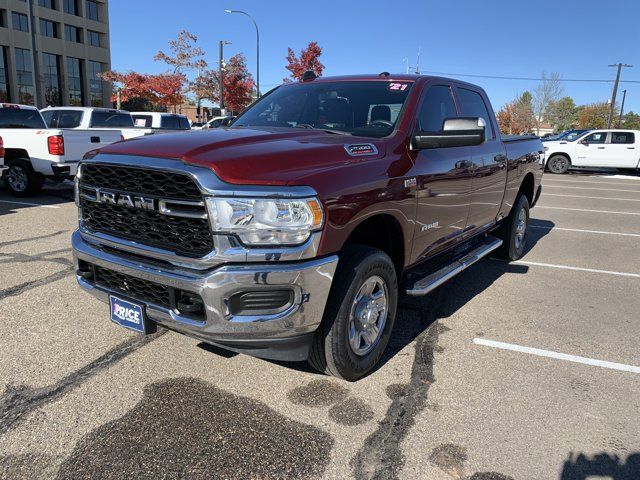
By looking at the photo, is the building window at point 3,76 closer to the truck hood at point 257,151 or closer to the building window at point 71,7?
the building window at point 71,7

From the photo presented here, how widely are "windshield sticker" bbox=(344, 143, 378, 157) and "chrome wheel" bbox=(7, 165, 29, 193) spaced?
906 centimetres

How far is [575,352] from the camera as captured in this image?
3.94 m

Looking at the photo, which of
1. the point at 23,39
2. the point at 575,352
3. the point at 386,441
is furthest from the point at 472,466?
the point at 23,39

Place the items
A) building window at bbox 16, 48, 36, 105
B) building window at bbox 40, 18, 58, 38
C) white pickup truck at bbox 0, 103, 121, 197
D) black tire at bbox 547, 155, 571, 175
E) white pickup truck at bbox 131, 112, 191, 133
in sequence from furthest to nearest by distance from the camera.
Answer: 1. building window at bbox 40, 18, 58, 38
2. building window at bbox 16, 48, 36, 105
3. black tire at bbox 547, 155, 571, 175
4. white pickup truck at bbox 131, 112, 191, 133
5. white pickup truck at bbox 0, 103, 121, 197

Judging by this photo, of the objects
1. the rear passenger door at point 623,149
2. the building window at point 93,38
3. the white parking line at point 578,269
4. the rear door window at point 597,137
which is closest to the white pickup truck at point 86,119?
the white parking line at point 578,269

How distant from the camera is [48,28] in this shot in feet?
150

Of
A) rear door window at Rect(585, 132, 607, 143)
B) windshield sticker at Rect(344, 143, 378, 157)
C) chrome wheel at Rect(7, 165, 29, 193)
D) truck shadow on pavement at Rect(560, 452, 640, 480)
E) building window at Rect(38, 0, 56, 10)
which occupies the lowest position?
truck shadow on pavement at Rect(560, 452, 640, 480)

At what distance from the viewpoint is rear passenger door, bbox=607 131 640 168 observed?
20.3 m

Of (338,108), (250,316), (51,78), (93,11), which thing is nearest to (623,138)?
(338,108)

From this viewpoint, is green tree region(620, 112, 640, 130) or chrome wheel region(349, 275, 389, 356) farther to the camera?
green tree region(620, 112, 640, 130)

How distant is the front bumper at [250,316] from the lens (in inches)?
103

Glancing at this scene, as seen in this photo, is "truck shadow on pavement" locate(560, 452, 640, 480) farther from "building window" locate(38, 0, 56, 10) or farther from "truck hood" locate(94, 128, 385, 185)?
"building window" locate(38, 0, 56, 10)

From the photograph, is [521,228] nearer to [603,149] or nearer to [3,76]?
[603,149]

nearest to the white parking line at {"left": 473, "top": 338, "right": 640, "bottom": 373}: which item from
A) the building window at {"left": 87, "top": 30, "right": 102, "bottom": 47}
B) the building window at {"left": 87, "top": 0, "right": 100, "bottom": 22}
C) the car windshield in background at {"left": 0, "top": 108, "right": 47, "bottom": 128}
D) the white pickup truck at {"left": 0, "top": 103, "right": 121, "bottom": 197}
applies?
the white pickup truck at {"left": 0, "top": 103, "right": 121, "bottom": 197}
